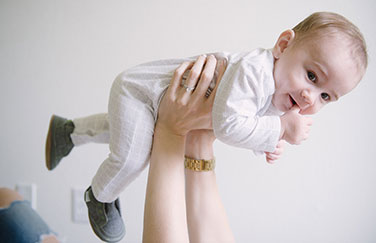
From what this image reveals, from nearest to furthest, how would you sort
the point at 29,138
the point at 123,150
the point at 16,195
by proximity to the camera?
the point at 16,195
the point at 123,150
the point at 29,138

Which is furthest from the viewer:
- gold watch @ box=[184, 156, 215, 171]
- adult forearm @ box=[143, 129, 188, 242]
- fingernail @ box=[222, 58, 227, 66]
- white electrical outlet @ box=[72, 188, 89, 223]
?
white electrical outlet @ box=[72, 188, 89, 223]

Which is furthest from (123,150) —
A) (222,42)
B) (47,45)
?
(47,45)

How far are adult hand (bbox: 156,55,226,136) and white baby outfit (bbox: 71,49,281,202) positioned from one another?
0.04 m

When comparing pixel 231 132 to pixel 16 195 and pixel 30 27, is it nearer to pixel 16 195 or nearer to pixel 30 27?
pixel 16 195

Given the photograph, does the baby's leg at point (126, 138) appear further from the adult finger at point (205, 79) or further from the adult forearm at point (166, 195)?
the adult finger at point (205, 79)

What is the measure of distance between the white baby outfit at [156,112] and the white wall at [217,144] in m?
0.54

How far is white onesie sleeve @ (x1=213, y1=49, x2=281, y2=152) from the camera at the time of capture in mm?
624

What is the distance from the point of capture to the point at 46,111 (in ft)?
4.97

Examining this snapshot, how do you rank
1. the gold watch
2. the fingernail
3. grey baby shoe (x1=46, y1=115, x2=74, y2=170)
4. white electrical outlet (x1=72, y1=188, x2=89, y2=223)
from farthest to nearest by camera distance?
white electrical outlet (x1=72, y1=188, x2=89, y2=223) → grey baby shoe (x1=46, y1=115, x2=74, y2=170) → the gold watch → the fingernail

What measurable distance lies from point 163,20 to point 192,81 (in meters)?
0.70

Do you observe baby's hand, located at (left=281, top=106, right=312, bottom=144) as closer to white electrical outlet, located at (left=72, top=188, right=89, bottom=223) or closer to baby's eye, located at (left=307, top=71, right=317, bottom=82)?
baby's eye, located at (left=307, top=71, right=317, bottom=82)

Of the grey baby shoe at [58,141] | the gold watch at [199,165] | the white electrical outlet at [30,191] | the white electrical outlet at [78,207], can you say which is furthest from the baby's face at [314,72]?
the white electrical outlet at [30,191]

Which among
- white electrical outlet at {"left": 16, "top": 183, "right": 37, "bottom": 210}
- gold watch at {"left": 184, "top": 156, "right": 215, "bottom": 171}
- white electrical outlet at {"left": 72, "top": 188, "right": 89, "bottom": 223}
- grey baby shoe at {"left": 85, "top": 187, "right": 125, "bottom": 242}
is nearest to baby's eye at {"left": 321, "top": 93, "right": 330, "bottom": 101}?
gold watch at {"left": 184, "top": 156, "right": 215, "bottom": 171}

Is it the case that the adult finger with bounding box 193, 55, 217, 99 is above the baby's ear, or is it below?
below
